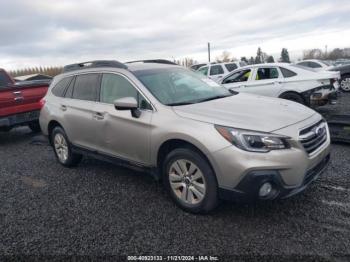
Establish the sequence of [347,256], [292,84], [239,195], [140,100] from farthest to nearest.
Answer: [292,84]
[140,100]
[239,195]
[347,256]

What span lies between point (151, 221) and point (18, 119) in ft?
18.0

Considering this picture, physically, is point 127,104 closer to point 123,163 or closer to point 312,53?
point 123,163

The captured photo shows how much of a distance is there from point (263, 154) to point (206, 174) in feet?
2.02

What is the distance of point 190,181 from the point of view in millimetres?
3479

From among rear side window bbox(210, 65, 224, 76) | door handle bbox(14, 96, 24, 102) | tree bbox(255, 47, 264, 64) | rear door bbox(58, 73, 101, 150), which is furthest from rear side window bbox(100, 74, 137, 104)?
tree bbox(255, 47, 264, 64)

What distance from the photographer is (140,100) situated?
3.94m

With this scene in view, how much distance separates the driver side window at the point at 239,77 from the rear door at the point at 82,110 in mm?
5475

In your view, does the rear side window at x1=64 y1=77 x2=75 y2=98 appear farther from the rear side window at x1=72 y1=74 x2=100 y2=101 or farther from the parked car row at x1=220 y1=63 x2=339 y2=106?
the parked car row at x1=220 y1=63 x2=339 y2=106

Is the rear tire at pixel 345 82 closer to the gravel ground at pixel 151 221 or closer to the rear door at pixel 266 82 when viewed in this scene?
the rear door at pixel 266 82

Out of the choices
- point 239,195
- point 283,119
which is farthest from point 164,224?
point 283,119

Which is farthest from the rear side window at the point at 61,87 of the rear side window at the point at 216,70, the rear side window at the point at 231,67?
the rear side window at the point at 231,67

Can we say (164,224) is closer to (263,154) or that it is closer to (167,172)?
(167,172)

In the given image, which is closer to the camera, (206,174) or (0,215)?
(206,174)

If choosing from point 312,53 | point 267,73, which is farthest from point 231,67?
point 312,53
